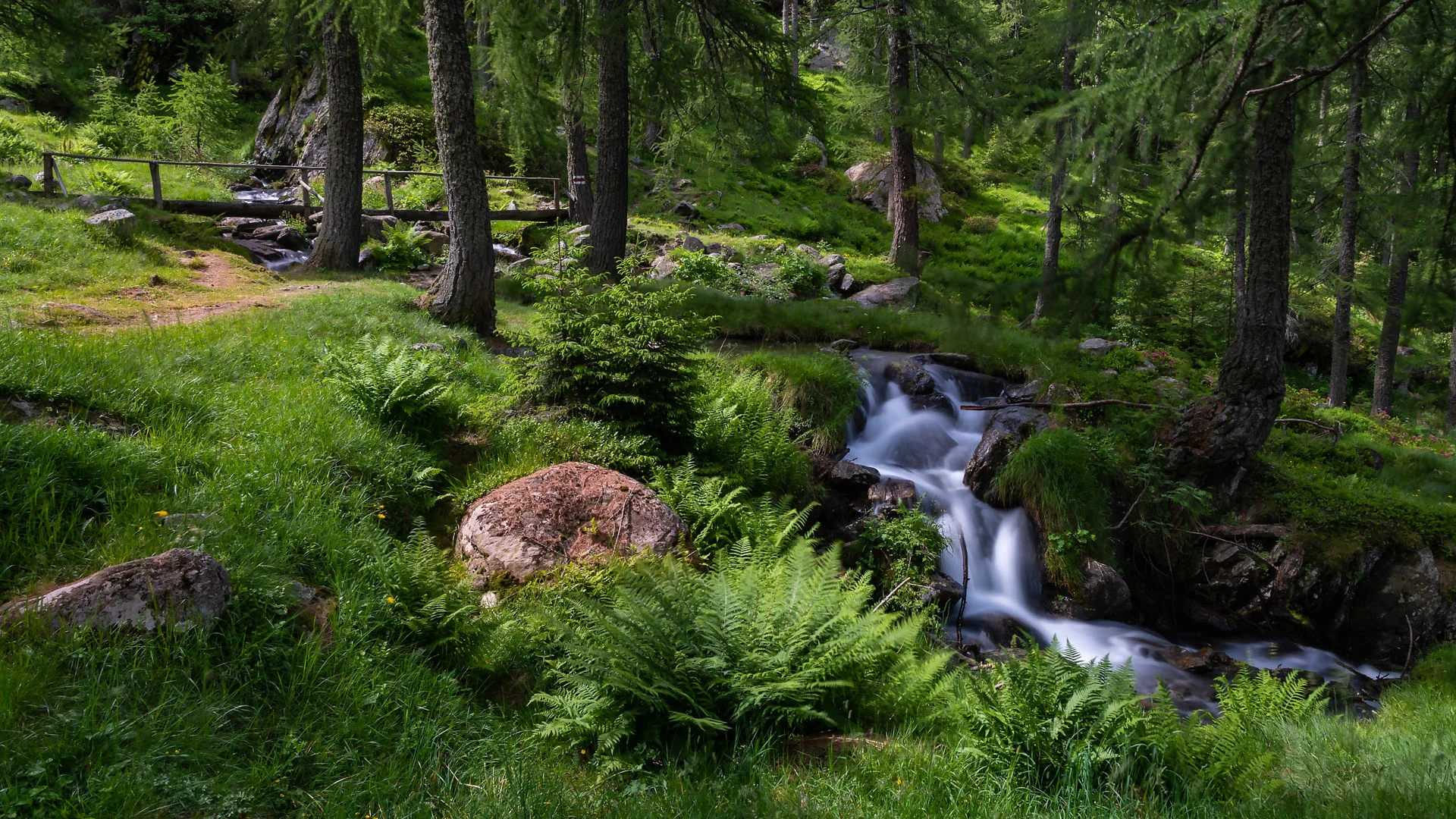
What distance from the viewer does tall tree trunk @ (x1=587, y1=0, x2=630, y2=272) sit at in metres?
12.6

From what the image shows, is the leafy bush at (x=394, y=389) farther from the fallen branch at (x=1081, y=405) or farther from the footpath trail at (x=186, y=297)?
the fallen branch at (x=1081, y=405)

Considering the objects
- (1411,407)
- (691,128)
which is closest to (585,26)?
(691,128)

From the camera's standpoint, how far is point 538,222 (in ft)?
67.1

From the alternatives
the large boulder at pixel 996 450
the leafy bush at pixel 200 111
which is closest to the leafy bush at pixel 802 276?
the large boulder at pixel 996 450

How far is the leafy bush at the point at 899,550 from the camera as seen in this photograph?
7734mm

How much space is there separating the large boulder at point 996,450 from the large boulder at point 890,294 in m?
6.22

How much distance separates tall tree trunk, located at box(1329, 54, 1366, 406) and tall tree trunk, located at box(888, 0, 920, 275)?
28.5ft

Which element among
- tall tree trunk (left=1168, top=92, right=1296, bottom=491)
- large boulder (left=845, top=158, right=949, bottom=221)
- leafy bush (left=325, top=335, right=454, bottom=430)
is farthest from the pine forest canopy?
leafy bush (left=325, top=335, right=454, bottom=430)

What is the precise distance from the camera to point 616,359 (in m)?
7.15

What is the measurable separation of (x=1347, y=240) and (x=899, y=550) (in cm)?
1516

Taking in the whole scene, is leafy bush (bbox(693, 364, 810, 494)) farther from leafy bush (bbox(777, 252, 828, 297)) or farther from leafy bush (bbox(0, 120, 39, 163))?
leafy bush (bbox(0, 120, 39, 163))

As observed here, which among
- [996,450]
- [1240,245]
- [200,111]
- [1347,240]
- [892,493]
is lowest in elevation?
[892,493]

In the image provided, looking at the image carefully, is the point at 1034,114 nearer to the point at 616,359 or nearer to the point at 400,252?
the point at 616,359

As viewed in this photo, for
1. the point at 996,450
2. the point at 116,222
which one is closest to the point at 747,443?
the point at 996,450
